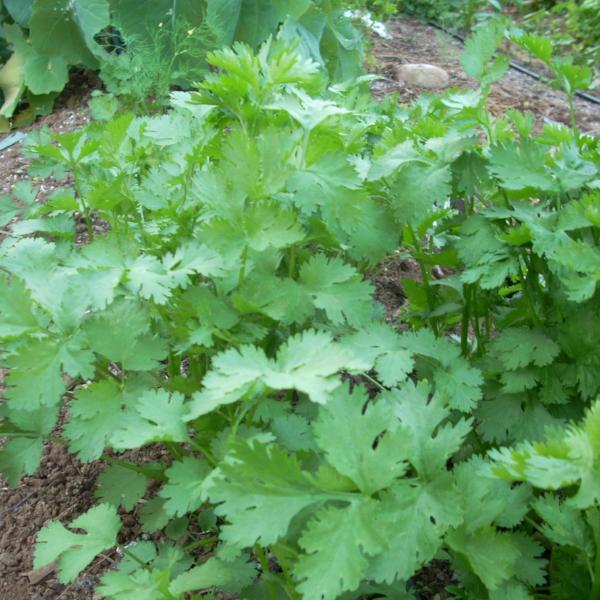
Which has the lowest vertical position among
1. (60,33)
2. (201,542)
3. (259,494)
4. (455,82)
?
(455,82)

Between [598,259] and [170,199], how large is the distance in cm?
71

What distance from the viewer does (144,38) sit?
3100mm

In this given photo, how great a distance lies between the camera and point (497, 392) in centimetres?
126

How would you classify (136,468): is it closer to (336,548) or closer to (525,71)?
(336,548)

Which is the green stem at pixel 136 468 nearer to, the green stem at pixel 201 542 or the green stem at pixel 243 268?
the green stem at pixel 201 542

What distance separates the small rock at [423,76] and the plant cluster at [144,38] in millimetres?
584

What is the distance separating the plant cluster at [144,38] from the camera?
9.02ft

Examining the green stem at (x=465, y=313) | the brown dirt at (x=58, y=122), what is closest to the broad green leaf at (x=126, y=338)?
the green stem at (x=465, y=313)

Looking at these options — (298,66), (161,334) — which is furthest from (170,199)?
(298,66)

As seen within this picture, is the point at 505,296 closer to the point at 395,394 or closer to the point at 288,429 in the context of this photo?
the point at 395,394

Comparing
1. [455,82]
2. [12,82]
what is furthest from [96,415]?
[455,82]

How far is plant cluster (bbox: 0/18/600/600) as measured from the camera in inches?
34.5

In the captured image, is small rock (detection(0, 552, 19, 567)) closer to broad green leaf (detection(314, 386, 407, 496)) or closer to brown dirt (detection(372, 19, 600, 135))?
broad green leaf (detection(314, 386, 407, 496))

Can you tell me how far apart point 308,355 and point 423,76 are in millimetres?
3132
